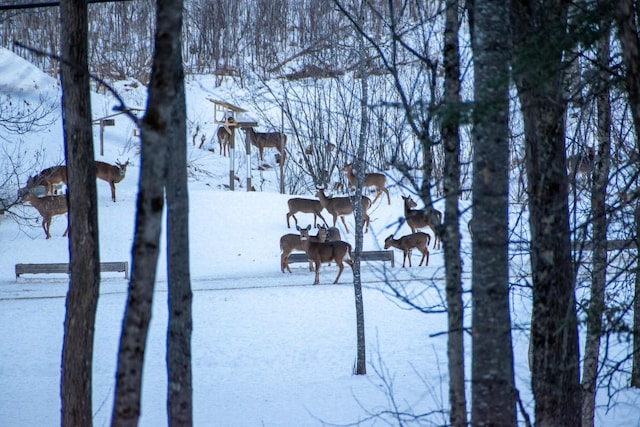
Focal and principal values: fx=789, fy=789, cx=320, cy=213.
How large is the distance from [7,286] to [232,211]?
7277 mm

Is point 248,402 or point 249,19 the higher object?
point 249,19

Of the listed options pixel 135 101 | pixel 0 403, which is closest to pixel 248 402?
pixel 0 403

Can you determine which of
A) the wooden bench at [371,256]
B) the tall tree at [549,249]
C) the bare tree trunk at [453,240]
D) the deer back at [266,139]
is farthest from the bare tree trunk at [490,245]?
the deer back at [266,139]

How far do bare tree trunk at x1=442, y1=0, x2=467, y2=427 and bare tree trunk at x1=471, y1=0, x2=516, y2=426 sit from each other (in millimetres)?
367

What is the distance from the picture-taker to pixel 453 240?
17.4 feet

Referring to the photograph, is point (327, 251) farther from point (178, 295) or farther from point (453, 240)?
point (453, 240)

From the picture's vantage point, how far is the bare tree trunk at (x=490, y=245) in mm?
4832

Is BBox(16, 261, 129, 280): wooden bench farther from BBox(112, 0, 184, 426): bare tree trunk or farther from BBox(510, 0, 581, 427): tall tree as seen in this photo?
BBox(112, 0, 184, 426): bare tree trunk

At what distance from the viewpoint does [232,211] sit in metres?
23.5

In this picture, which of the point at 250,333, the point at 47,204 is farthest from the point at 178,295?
the point at 47,204

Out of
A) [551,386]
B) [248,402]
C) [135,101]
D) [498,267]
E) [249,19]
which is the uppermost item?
[249,19]

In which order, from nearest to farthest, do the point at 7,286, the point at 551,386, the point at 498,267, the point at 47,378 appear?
the point at 498,267, the point at 551,386, the point at 47,378, the point at 7,286

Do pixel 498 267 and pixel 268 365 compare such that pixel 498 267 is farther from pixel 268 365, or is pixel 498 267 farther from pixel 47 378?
pixel 47 378

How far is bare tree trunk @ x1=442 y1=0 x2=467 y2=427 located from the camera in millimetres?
5293
